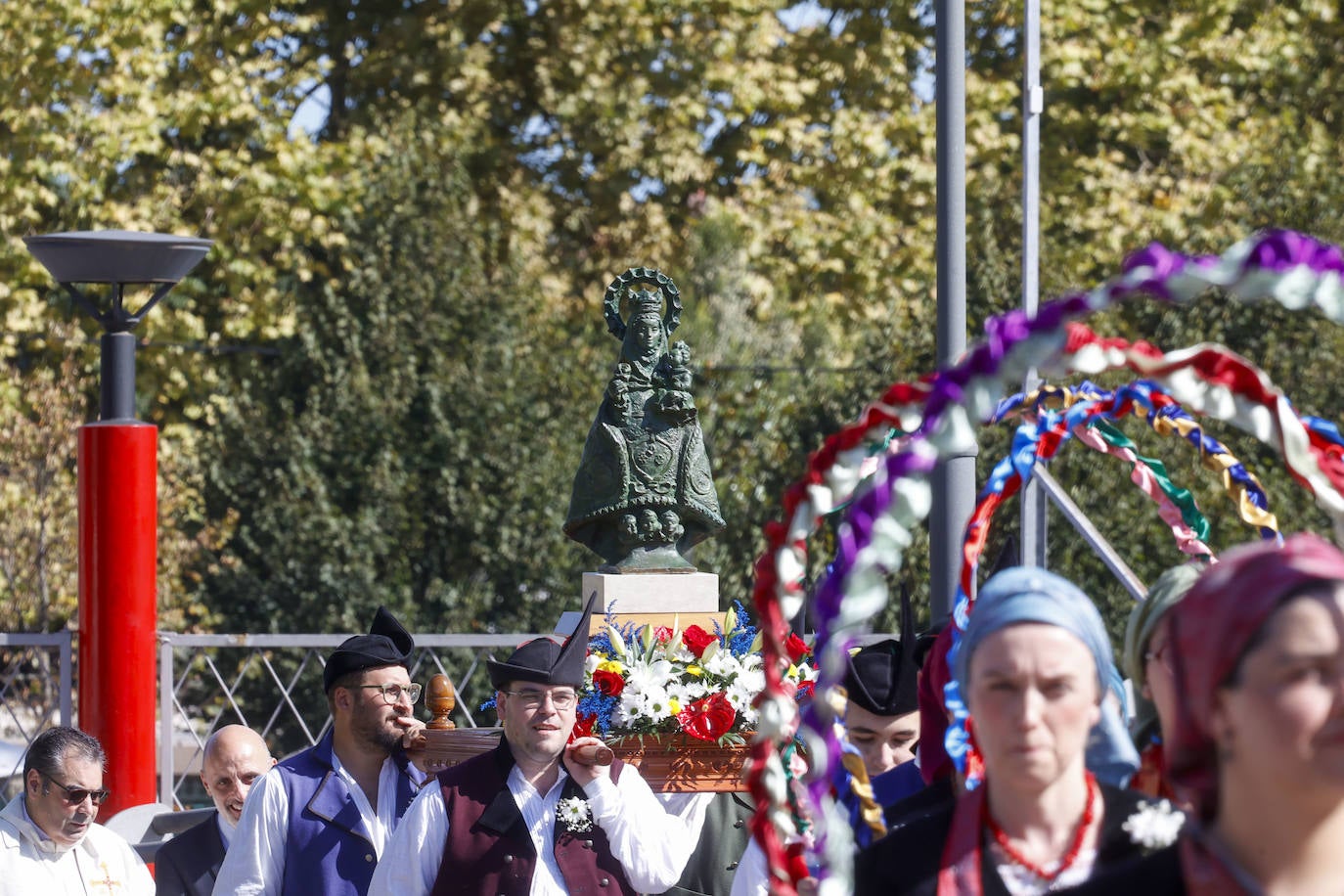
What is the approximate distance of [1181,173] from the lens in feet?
55.1

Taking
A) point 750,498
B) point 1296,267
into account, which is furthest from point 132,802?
point 1296,267

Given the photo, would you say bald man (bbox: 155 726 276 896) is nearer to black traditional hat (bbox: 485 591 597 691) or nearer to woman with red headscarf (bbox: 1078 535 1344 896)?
black traditional hat (bbox: 485 591 597 691)

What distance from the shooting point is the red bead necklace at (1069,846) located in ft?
7.75

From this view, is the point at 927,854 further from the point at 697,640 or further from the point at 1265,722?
the point at 697,640

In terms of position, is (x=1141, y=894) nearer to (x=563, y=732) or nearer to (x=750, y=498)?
(x=563, y=732)

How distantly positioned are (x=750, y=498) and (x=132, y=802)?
5749 mm

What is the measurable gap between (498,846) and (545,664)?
48cm

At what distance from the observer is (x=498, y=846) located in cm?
457

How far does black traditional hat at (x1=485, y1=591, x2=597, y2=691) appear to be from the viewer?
4629 millimetres

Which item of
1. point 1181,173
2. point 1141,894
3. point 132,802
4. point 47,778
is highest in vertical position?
point 1181,173

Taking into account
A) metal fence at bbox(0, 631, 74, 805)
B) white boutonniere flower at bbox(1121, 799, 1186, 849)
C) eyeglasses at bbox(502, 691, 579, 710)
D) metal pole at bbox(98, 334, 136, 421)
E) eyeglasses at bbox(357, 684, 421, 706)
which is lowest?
metal fence at bbox(0, 631, 74, 805)

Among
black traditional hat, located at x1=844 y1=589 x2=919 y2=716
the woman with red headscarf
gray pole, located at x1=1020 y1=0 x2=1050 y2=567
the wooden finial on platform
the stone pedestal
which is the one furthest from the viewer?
gray pole, located at x1=1020 y1=0 x2=1050 y2=567

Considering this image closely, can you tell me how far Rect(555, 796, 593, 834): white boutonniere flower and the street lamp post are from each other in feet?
13.4

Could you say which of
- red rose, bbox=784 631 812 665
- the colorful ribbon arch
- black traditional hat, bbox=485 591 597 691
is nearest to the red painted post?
red rose, bbox=784 631 812 665
